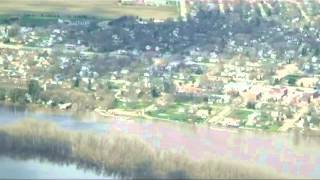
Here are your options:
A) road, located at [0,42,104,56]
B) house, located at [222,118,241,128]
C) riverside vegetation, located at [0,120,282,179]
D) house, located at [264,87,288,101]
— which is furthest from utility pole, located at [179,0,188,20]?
riverside vegetation, located at [0,120,282,179]

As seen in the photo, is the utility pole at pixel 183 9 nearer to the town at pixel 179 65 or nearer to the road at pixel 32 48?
the town at pixel 179 65

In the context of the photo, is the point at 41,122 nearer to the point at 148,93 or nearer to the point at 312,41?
the point at 148,93

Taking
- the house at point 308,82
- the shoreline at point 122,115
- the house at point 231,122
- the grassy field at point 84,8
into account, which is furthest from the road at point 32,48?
the house at point 231,122

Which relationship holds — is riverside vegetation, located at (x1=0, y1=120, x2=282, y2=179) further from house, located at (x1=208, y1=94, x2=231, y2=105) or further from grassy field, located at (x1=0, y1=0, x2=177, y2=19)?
grassy field, located at (x1=0, y1=0, x2=177, y2=19)

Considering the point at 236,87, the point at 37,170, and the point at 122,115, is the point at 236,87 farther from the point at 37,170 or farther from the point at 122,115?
the point at 37,170

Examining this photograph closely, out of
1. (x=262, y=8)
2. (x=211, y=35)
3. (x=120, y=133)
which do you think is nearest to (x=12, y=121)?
(x=120, y=133)

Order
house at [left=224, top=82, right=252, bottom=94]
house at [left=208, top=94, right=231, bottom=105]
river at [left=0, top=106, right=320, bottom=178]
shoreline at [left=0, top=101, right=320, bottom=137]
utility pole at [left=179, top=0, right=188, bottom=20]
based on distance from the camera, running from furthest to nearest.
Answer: utility pole at [left=179, top=0, right=188, bottom=20], house at [left=224, top=82, right=252, bottom=94], house at [left=208, top=94, right=231, bottom=105], shoreline at [left=0, top=101, right=320, bottom=137], river at [left=0, top=106, right=320, bottom=178]

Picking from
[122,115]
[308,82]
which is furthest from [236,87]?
[122,115]
